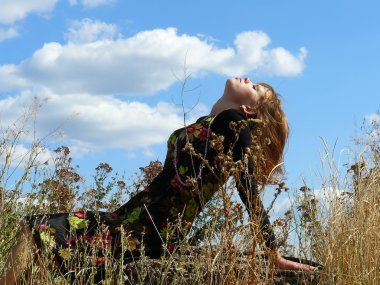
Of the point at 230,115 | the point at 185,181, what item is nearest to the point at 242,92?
the point at 230,115

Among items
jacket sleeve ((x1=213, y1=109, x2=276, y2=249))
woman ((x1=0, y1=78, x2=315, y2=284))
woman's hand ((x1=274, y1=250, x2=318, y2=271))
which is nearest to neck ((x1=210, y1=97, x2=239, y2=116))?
woman ((x1=0, y1=78, x2=315, y2=284))

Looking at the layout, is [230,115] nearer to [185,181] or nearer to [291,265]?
[185,181]

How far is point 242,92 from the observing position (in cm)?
394

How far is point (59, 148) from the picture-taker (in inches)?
232

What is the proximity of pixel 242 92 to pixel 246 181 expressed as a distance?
0.89 m

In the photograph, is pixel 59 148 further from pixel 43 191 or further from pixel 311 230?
pixel 311 230

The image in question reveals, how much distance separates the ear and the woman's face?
0.09 ft

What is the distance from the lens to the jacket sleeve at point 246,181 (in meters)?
3.25

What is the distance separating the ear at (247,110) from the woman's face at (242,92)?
0.03 metres

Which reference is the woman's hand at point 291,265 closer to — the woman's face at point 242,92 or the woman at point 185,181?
the woman at point 185,181

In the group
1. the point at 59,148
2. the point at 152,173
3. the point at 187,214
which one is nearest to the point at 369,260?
the point at 187,214

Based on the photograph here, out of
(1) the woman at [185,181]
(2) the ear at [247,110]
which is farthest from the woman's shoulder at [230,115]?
(2) the ear at [247,110]

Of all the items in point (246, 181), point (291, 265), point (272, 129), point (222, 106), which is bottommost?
point (291, 265)

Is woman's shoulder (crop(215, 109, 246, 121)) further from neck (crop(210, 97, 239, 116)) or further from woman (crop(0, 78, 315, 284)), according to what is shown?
neck (crop(210, 97, 239, 116))
